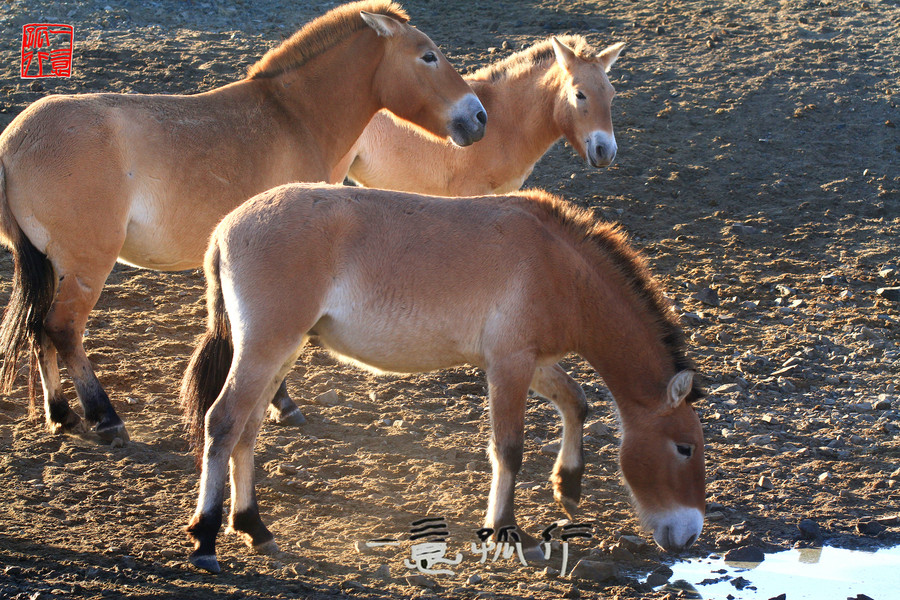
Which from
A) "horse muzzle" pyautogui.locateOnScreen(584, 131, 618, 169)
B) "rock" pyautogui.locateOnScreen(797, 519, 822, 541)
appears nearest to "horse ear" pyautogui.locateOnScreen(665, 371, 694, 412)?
"rock" pyautogui.locateOnScreen(797, 519, 822, 541)

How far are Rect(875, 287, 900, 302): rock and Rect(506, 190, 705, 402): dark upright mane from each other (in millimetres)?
4085

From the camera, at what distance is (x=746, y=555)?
15.3 feet

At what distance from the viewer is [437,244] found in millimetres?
4645

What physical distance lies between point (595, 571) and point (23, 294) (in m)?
3.64

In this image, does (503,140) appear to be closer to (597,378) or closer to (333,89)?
(333,89)

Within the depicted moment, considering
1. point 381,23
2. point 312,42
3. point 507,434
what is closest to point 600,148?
point 381,23

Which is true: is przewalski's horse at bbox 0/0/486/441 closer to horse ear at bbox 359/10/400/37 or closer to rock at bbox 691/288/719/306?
horse ear at bbox 359/10/400/37

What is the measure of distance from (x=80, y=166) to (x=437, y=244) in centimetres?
234

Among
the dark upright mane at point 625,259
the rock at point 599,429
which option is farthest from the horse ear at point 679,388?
the rock at point 599,429

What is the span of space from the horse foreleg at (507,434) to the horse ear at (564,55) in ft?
13.9

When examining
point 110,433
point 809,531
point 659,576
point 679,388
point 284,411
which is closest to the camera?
point 679,388

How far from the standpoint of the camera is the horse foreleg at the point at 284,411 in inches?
233

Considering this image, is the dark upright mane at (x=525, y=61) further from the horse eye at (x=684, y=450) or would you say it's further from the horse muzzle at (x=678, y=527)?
the horse muzzle at (x=678, y=527)

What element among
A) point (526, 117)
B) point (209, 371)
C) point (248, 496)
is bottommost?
Result: point (248, 496)
